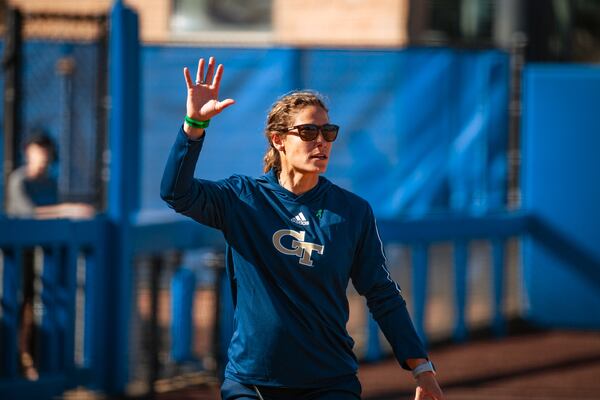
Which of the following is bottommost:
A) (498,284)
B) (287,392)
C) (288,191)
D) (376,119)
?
(498,284)

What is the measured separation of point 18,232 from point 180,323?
1451 mm

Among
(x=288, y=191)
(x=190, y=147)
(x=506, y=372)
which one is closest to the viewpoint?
(x=190, y=147)

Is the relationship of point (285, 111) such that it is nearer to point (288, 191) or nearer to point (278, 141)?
point (278, 141)

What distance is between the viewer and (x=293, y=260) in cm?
414

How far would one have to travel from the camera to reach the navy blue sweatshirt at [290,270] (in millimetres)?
4141

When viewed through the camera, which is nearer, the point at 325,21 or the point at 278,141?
the point at 278,141

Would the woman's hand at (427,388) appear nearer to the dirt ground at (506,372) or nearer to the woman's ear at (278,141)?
the woman's ear at (278,141)

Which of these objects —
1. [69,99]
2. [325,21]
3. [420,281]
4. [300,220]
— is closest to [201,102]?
[300,220]

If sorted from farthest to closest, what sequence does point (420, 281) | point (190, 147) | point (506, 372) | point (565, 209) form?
1. point (565, 209)
2. point (420, 281)
3. point (506, 372)
4. point (190, 147)

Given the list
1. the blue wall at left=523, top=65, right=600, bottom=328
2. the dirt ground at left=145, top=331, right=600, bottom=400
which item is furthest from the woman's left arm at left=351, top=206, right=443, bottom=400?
the blue wall at left=523, top=65, right=600, bottom=328

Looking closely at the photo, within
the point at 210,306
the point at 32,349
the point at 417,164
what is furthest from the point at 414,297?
the point at 32,349

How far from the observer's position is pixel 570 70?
11.0 metres

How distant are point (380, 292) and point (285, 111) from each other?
728 mm

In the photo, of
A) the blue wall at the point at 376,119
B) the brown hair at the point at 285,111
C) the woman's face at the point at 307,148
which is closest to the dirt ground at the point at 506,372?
the blue wall at the point at 376,119
